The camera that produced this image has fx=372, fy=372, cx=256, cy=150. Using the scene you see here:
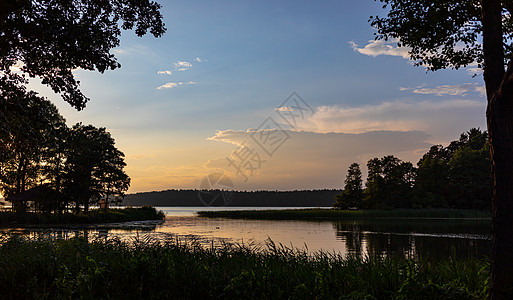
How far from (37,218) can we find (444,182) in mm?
69734

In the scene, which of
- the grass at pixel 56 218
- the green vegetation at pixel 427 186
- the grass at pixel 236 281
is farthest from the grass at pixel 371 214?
the grass at pixel 236 281

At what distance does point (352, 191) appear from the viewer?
7331cm

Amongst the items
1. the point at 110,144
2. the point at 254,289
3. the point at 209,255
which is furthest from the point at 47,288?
the point at 110,144

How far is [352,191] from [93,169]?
155 feet

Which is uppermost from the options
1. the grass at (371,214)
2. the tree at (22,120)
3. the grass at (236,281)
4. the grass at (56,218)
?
the tree at (22,120)

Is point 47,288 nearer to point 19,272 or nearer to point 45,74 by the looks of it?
point 19,272

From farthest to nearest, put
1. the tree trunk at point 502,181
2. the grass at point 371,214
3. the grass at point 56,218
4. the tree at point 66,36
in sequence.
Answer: the grass at point 371,214 < the grass at point 56,218 < the tree at point 66,36 < the tree trunk at point 502,181

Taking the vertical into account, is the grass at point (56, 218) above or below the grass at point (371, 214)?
above

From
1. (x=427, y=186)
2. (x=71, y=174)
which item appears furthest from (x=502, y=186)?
(x=427, y=186)

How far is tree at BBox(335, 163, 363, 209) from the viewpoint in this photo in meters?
72.9

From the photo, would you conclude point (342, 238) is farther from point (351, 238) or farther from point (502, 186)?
point (502, 186)

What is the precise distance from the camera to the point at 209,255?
10.2 m

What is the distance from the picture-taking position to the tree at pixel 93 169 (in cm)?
5019

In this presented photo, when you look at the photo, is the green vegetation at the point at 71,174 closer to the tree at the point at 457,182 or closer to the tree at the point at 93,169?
the tree at the point at 93,169
